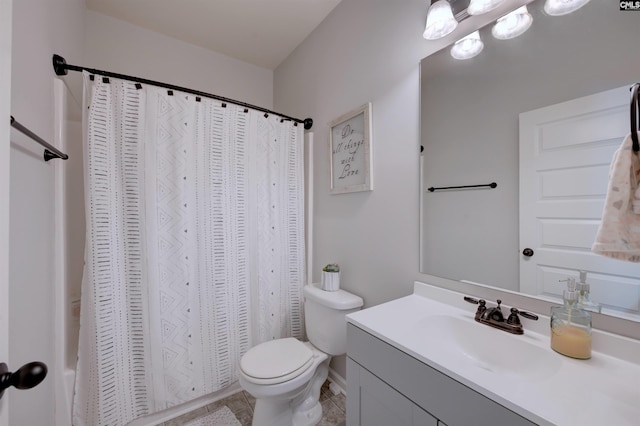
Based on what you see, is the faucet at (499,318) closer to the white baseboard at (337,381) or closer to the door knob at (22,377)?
the white baseboard at (337,381)

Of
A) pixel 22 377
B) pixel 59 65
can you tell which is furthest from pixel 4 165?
pixel 59 65

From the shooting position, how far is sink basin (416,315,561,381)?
0.75 meters

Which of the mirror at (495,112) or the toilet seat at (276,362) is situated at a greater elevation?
the mirror at (495,112)

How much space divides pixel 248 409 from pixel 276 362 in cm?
59

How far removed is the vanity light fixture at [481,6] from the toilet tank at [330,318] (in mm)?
1464

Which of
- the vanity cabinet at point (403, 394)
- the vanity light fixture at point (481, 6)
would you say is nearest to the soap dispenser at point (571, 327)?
the vanity cabinet at point (403, 394)

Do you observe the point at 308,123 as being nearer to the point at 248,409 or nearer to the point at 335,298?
the point at 335,298

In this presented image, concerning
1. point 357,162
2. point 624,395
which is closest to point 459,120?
point 357,162

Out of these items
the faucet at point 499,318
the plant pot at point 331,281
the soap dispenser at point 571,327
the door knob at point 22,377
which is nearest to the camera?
the door knob at point 22,377

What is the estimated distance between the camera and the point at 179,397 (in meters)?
1.45

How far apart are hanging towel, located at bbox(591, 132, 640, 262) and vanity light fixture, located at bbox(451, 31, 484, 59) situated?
2.17 feet

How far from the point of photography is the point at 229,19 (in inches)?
70.7

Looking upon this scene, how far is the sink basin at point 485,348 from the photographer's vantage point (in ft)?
2.44

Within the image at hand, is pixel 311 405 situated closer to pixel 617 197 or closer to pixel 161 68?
pixel 617 197
